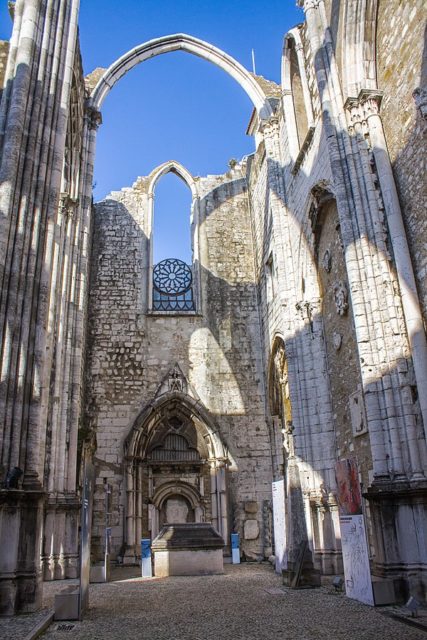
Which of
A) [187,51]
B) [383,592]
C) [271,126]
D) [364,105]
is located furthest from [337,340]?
[187,51]

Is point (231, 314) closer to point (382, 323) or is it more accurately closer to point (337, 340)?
point (337, 340)

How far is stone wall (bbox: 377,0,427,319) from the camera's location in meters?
6.74

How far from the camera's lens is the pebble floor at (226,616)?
4.54m

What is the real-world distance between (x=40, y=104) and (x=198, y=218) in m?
8.08

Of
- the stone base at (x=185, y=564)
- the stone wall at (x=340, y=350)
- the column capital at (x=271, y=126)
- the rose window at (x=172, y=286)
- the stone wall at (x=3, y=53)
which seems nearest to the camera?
the stone wall at (x=340, y=350)

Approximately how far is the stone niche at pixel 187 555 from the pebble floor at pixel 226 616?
1561 mm

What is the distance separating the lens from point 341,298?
28.6ft

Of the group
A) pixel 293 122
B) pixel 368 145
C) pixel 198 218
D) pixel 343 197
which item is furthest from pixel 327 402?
pixel 198 218

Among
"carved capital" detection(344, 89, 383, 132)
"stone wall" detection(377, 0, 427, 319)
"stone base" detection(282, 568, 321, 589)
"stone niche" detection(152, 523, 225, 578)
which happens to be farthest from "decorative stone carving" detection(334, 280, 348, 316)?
"stone niche" detection(152, 523, 225, 578)

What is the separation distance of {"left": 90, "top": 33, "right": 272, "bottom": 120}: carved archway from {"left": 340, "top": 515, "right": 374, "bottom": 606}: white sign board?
10.7 m

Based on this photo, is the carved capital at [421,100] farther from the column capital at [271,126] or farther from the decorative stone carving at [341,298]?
the column capital at [271,126]

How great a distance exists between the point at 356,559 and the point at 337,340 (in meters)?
4.07

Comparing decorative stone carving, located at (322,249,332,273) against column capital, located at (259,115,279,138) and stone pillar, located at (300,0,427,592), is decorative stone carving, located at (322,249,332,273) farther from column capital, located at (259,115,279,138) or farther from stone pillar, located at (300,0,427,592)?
column capital, located at (259,115,279,138)

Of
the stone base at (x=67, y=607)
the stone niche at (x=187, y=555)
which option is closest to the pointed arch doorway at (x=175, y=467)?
the stone niche at (x=187, y=555)
